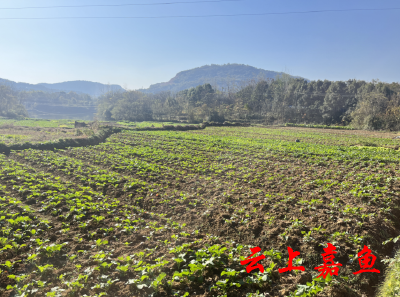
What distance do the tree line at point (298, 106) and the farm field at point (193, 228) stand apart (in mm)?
39718

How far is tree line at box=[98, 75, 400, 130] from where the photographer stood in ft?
137

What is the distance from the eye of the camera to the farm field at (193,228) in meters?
4.06

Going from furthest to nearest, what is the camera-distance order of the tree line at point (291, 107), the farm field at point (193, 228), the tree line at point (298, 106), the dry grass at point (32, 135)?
the tree line at point (291, 107)
the tree line at point (298, 106)
the dry grass at point (32, 135)
the farm field at point (193, 228)

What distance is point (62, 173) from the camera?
1177 centimetres

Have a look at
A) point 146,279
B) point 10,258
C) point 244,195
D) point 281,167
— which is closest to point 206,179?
point 244,195

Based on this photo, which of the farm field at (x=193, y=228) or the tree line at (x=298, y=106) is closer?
the farm field at (x=193, y=228)

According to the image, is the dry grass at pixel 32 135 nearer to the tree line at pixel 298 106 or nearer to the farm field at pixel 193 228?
the farm field at pixel 193 228

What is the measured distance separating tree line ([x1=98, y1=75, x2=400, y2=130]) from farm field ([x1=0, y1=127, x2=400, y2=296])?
39718 millimetres

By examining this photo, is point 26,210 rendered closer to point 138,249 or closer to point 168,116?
point 138,249

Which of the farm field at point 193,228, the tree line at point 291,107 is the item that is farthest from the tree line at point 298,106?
the farm field at point 193,228

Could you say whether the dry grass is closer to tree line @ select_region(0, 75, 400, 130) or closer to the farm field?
the farm field

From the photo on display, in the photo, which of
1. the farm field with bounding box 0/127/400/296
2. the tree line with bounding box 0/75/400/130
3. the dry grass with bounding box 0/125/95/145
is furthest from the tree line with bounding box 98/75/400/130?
the farm field with bounding box 0/127/400/296

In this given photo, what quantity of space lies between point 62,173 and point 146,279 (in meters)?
10.4

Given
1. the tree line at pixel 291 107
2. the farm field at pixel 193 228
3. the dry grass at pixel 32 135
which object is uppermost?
the tree line at pixel 291 107
